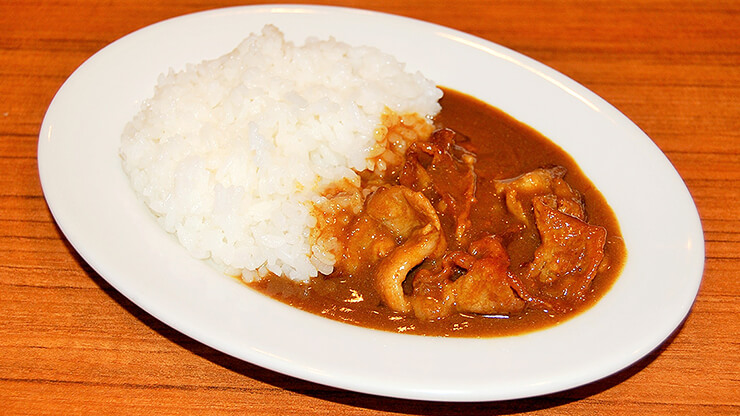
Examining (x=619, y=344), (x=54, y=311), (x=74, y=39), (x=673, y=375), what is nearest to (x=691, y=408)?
(x=673, y=375)

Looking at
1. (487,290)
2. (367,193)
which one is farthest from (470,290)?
(367,193)

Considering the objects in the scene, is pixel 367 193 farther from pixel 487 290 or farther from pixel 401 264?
pixel 487 290

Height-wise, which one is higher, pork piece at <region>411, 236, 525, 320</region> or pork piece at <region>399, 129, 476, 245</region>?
pork piece at <region>399, 129, 476, 245</region>

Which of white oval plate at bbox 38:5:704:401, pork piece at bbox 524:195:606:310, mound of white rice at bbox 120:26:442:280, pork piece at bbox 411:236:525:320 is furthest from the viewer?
mound of white rice at bbox 120:26:442:280

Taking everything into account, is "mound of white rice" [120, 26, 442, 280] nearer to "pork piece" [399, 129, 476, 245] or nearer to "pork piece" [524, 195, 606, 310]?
"pork piece" [399, 129, 476, 245]

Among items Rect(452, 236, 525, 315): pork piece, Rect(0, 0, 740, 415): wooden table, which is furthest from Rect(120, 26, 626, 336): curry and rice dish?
Rect(0, 0, 740, 415): wooden table

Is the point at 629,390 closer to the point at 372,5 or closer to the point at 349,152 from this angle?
the point at 349,152

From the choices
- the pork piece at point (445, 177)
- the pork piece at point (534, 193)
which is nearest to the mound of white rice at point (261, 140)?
the pork piece at point (445, 177)
